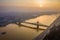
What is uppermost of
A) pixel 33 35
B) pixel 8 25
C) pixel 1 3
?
pixel 1 3

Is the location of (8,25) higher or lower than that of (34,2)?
lower

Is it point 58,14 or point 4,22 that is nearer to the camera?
point 4,22

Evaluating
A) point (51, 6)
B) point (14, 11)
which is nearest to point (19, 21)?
point (14, 11)

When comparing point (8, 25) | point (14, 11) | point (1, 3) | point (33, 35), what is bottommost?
point (33, 35)

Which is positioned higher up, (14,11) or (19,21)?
(14,11)

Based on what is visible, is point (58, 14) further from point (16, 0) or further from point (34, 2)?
point (16, 0)

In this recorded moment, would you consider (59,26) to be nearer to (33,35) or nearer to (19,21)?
(33,35)

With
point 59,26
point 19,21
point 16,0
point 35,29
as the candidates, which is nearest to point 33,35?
point 35,29
